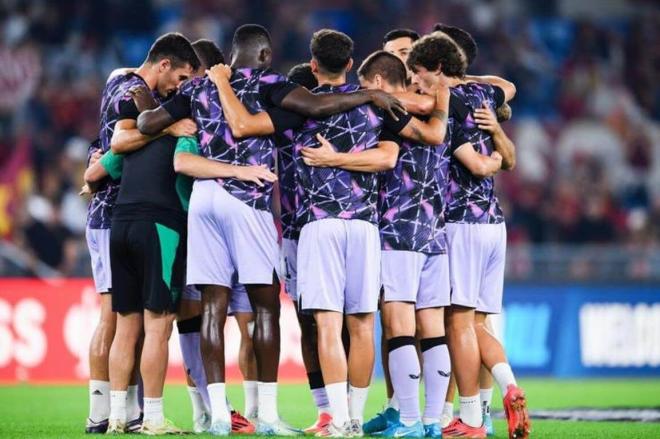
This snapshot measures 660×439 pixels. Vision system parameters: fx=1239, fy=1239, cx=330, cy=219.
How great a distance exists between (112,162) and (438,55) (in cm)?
274

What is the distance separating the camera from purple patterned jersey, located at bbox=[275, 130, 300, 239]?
10016 millimetres

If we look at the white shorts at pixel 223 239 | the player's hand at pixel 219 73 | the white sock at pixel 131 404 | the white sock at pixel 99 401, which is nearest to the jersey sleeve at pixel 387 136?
the white shorts at pixel 223 239

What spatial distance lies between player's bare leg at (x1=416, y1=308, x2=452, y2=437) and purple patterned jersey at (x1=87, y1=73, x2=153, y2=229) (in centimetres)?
273

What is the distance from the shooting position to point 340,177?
9328 millimetres

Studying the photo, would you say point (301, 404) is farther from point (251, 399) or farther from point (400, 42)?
point (400, 42)

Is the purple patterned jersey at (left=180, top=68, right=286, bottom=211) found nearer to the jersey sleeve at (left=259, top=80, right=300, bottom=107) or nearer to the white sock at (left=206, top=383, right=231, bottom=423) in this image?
the jersey sleeve at (left=259, top=80, right=300, bottom=107)

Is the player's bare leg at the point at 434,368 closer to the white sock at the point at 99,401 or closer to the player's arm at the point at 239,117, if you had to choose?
the player's arm at the point at 239,117

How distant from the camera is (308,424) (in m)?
11.1

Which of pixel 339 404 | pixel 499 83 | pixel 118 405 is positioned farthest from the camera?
pixel 499 83

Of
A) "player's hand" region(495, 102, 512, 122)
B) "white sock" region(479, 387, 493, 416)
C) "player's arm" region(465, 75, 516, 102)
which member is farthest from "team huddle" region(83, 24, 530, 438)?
"player's arm" region(465, 75, 516, 102)

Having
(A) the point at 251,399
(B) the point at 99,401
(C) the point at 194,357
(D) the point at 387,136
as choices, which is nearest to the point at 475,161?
(D) the point at 387,136

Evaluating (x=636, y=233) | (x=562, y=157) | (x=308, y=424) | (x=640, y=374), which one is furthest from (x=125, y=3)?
(x=308, y=424)

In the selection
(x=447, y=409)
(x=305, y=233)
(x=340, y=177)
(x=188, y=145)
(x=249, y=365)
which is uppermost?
(x=188, y=145)

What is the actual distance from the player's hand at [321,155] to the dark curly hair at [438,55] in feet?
3.60
